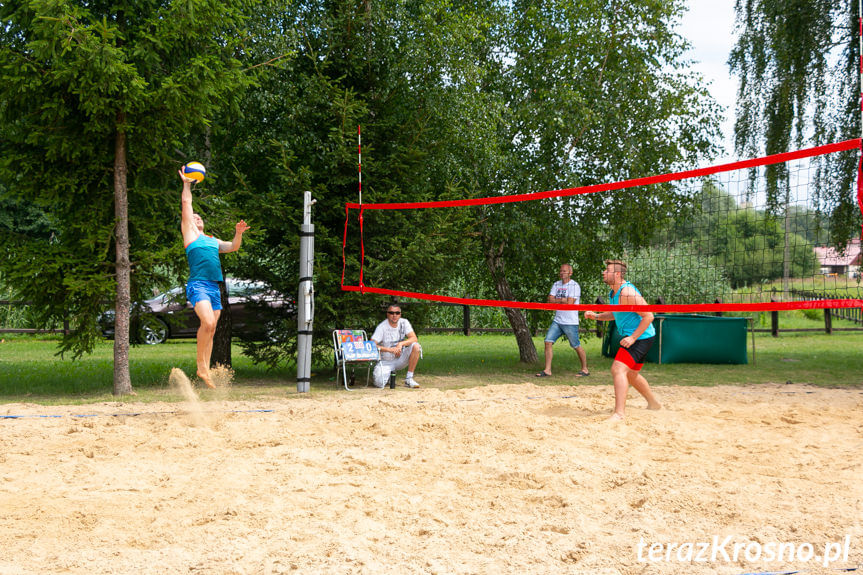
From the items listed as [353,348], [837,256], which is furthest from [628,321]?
[837,256]

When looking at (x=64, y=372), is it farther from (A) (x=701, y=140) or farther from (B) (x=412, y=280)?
(A) (x=701, y=140)

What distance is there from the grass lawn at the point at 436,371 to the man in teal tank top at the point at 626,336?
251cm

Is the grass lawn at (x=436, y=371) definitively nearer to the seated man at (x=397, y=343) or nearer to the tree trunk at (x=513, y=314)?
the tree trunk at (x=513, y=314)

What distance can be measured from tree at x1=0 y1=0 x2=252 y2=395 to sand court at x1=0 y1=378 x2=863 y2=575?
142cm

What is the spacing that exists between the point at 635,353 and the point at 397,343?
306cm

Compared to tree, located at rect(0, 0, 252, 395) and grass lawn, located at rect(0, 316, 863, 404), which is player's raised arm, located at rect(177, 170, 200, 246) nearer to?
tree, located at rect(0, 0, 252, 395)

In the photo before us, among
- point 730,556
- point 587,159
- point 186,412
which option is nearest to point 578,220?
point 587,159

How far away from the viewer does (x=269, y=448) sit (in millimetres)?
4742

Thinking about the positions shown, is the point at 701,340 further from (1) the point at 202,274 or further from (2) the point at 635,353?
(1) the point at 202,274

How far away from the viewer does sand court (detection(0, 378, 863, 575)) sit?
291 cm

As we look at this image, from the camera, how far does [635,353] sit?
586cm

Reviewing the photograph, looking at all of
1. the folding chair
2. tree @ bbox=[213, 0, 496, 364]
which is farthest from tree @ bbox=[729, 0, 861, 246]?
the folding chair

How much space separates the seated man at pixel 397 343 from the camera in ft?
26.5

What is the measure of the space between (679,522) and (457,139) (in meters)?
6.34
